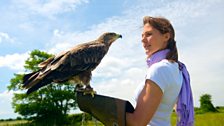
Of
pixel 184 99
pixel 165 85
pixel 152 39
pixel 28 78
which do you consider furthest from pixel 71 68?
pixel 165 85

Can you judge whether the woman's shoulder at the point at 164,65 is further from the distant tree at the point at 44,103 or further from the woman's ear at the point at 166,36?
the distant tree at the point at 44,103

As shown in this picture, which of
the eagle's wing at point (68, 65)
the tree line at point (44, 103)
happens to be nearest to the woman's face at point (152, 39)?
the eagle's wing at point (68, 65)

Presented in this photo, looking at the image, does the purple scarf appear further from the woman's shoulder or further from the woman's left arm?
the woman's left arm

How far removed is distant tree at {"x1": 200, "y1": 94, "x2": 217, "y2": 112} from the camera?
55.8 m

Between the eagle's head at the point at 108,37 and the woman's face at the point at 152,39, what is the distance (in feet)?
7.39

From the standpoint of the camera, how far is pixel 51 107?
42594 millimetres

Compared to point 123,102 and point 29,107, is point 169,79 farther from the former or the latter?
point 29,107

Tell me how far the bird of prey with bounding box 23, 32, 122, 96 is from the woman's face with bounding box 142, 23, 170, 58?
65cm

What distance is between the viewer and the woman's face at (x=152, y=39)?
3107 mm

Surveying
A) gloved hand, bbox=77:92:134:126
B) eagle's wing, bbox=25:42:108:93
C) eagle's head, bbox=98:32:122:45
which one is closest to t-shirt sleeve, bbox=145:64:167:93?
gloved hand, bbox=77:92:134:126

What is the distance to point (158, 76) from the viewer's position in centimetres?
283

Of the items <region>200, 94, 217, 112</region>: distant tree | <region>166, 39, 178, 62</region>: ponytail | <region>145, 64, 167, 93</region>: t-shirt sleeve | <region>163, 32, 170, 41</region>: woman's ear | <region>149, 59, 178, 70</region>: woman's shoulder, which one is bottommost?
<region>145, 64, 167, 93</region>: t-shirt sleeve

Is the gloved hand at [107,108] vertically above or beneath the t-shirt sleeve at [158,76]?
beneath

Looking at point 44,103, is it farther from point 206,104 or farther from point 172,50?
point 172,50
